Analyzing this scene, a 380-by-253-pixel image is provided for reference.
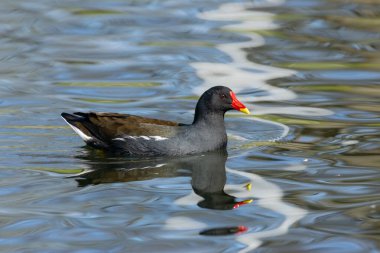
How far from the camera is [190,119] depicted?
11.4 meters

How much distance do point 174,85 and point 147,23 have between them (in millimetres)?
3654

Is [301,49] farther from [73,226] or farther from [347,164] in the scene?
[73,226]

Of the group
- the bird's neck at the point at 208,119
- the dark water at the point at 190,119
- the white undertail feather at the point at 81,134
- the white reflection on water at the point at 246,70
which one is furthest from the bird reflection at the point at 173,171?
the white reflection on water at the point at 246,70

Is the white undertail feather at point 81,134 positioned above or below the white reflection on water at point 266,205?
above

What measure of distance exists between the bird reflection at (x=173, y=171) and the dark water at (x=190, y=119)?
20 millimetres

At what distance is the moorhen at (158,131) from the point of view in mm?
10117

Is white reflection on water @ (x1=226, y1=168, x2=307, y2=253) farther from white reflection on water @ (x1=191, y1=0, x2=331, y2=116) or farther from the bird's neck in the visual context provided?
white reflection on water @ (x1=191, y1=0, x2=331, y2=116)

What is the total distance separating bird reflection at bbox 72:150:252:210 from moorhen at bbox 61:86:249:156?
0.33 feet

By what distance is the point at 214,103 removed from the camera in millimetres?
10375

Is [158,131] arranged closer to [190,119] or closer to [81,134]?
[81,134]

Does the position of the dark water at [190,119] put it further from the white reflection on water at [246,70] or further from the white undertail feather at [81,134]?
the white undertail feather at [81,134]

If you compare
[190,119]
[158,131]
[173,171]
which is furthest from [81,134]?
[190,119]

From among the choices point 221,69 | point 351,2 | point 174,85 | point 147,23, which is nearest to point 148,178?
point 174,85

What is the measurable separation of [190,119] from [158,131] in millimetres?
1299
